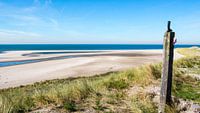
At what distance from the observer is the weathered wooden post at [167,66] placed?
5.60 metres

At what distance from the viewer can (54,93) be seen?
712 centimetres

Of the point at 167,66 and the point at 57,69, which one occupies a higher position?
the point at 167,66

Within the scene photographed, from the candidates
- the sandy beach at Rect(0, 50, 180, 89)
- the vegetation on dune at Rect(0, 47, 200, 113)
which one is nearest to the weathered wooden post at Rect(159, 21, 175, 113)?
the vegetation on dune at Rect(0, 47, 200, 113)

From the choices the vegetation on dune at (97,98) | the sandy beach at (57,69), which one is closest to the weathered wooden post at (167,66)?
the vegetation on dune at (97,98)

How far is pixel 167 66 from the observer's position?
224 inches

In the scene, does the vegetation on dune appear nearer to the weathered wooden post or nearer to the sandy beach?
the weathered wooden post

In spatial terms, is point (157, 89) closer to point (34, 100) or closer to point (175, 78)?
point (175, 78)

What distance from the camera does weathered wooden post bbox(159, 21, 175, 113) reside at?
5602 millimetres

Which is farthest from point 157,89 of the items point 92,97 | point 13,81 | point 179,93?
point 13,81

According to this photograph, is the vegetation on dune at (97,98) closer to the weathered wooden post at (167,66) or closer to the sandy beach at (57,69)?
the weathered wooden post at (167,66)

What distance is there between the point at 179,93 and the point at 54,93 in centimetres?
358

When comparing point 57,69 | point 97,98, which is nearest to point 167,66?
point 97,98

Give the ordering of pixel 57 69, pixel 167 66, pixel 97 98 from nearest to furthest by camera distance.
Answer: pixel 167 66 < pixel 97 98 < pixel 57 69

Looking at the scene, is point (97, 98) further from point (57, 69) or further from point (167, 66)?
point (57, 69)
